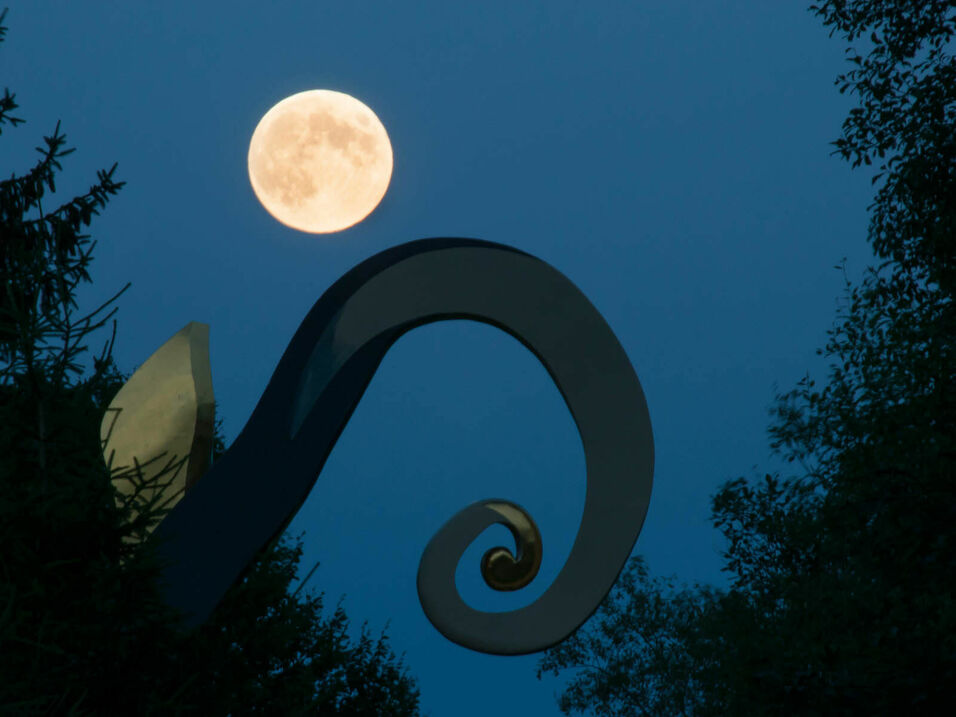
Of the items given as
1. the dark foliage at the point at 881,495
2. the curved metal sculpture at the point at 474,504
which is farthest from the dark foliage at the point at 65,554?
the dark foliage at the point at 881,495

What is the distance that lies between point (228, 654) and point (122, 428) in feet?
18.2

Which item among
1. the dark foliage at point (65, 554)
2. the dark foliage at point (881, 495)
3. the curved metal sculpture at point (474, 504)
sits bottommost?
the dark foliage at point (65, 554)

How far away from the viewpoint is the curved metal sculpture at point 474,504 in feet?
22.8

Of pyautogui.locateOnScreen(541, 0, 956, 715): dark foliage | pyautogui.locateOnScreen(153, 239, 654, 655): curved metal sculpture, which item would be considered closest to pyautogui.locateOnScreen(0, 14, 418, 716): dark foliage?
pyautogui.locateOnScreen(153, 239, 654, 655): curved metal sculpture

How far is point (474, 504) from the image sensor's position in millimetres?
7207

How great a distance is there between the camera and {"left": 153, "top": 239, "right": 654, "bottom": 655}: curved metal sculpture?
22.8ft

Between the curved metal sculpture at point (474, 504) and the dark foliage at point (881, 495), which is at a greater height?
the dark foliage at point (881, 495)

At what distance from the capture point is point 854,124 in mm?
13758

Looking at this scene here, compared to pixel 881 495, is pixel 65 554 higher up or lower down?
lower down

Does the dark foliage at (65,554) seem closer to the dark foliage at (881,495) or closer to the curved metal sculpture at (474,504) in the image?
the curved metal sculpture at (474,504)

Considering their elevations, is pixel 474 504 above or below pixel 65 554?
above

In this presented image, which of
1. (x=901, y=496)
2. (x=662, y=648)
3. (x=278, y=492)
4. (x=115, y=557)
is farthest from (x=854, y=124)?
(x=662, y=648)

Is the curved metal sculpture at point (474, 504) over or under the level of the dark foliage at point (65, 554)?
over

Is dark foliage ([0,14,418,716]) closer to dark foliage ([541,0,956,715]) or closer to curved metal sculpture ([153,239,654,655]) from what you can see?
curved metal sculpture ([153,239,654,655])
